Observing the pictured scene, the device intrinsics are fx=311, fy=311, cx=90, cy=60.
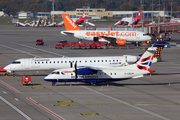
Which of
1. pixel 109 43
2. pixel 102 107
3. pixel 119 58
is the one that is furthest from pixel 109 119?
pixel 109 43

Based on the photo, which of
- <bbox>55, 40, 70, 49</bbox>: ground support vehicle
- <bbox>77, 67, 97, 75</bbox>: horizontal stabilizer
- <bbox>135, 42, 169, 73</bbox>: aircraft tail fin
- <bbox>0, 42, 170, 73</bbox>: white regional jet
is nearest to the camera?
<bbox>77, 67, 97, 75</bbox>: horizontal stabilizer

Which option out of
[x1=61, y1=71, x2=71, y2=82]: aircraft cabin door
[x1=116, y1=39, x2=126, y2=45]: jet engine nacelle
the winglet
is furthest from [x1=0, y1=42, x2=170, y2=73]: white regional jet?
the winglet

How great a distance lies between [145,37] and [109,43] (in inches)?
434

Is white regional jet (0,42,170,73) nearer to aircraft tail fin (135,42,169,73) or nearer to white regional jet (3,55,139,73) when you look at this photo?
white regional jet (3,55,139,73)

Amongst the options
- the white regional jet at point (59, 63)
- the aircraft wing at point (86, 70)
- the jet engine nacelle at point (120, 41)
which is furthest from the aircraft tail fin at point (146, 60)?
the jet engine nacelle at point (120, 41)

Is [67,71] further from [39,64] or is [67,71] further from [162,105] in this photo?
[162,105]

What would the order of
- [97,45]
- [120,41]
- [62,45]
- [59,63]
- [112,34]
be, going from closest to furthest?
1. [59,63]
2. [97,45]
3. [62,45]
4. [120,41]
5. [112,34]

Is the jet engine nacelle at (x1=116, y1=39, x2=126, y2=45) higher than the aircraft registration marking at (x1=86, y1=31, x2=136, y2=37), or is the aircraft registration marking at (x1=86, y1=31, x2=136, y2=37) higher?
the aircraft registration marking at (x1=86, y1=31, x2=136, y2=37)

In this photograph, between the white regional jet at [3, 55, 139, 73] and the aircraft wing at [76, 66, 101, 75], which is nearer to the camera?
the aircraft wing at [76, 66, 101, 75]

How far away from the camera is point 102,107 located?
109ft

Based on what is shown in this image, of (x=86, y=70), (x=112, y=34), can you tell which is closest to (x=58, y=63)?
(x=86, y=70)

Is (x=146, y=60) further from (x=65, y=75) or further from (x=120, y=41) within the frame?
(x=120, y=41)

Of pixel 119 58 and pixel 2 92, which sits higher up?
pixel 119 58

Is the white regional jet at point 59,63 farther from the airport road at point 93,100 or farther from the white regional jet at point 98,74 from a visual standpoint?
the white regional jet at point 98,74
